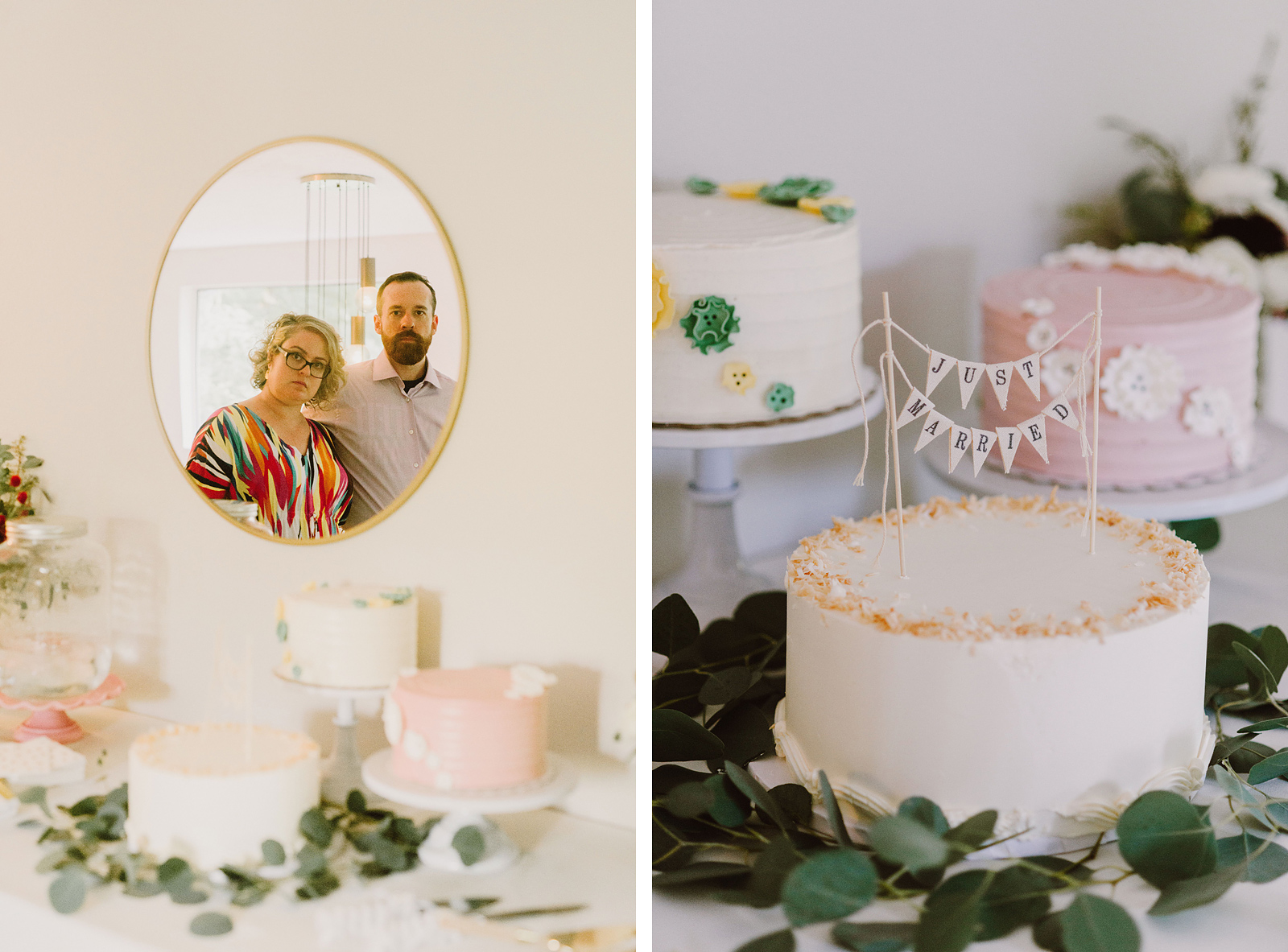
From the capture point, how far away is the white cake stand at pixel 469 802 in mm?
607

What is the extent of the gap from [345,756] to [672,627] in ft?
0.91

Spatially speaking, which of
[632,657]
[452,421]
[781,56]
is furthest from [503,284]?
[781,56]

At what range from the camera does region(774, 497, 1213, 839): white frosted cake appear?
60 centimetres

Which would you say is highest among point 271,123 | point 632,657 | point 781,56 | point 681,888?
point 781,56

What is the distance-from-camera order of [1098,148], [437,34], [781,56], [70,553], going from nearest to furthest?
[437,34], [70,553], [781,56], [1098,148]

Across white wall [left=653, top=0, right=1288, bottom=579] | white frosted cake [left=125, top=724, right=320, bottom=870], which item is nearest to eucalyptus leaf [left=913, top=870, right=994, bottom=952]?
white frosted cake [left=125, top=724, right=320, bottom=870]

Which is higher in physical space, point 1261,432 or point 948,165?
point 948,165

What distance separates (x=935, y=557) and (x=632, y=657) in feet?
0.71

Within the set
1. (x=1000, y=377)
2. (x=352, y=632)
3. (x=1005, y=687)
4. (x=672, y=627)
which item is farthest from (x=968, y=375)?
(x=352, y=632)

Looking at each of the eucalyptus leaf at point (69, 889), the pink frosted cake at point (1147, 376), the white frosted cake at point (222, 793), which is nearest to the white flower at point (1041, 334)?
the pink frosted cake at point (1147, 376)

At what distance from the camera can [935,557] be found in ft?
2.35

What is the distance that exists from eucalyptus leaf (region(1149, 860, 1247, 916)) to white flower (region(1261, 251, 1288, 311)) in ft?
2.73

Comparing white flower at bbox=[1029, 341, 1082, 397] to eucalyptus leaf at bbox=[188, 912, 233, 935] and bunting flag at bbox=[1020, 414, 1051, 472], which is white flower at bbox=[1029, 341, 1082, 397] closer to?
bunting flag at bbox=[1020, 414, 1051, 472]

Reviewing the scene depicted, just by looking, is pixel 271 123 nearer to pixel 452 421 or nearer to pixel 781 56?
pixel 452 421
